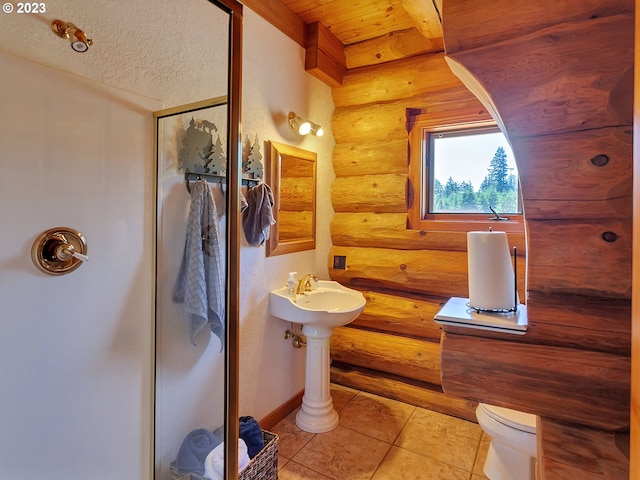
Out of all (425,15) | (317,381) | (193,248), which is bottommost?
(317,381)

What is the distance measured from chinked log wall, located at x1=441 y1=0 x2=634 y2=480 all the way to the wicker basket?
120 centimetres

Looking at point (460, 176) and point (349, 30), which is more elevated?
point (349, 30)

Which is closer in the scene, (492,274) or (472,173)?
(492,274)

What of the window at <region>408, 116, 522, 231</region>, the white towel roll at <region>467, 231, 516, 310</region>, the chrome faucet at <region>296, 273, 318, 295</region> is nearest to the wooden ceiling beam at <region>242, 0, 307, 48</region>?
the window at <region>408, 116, 522, 231</region>

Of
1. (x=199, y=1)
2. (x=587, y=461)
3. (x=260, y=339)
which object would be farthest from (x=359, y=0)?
(x=587, y=461)

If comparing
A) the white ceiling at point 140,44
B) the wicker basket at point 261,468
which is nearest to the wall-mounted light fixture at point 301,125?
the white ceiling at point 140,44

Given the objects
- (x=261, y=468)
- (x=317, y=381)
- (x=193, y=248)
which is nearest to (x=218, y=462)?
(x=261, y=468)

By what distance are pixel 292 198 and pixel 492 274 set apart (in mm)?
1564

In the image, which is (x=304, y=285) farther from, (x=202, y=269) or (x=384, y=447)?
(x=384, y=447)

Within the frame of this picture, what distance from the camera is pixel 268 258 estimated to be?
220 centimetres

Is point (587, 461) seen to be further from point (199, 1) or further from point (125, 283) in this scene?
point (199, 1)

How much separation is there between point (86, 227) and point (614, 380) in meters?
1.72

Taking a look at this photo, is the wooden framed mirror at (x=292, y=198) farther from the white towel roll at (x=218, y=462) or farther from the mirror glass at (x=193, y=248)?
the white towel roll at (x=218, y=462)

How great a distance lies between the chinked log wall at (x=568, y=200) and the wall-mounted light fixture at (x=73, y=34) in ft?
→ 3.99
